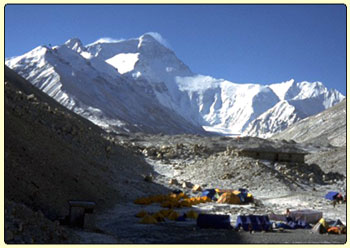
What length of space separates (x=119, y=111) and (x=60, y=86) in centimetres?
2122

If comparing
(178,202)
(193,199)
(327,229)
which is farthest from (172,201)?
(327,229)

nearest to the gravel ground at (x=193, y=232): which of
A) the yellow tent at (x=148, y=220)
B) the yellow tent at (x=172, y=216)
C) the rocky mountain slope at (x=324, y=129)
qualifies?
the yellow tent at (x=148, y=220)

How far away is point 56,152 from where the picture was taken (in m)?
24.6

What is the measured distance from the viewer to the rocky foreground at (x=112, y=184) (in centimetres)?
1554

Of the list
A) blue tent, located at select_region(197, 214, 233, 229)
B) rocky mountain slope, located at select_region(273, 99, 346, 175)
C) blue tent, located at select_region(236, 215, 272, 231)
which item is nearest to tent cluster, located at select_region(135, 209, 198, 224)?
blue tent, located at select_region(197, 214, 233, 229)

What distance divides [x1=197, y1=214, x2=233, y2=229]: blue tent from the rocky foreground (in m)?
0.49

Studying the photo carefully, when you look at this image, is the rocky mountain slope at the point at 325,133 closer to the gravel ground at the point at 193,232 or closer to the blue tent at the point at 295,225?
the gravel ground at the point at 193,232

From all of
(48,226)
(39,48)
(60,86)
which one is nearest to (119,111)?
(60,86)

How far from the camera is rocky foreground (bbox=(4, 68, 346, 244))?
1554 cm

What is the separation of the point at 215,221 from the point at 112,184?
10.9 meters

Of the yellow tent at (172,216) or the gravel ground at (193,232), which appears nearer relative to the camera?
the gravel ground at (193,232)

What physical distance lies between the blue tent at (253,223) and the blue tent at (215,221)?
0.44m

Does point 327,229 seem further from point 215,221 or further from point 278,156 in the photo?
point 278,156

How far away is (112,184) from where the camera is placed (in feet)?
90.6
